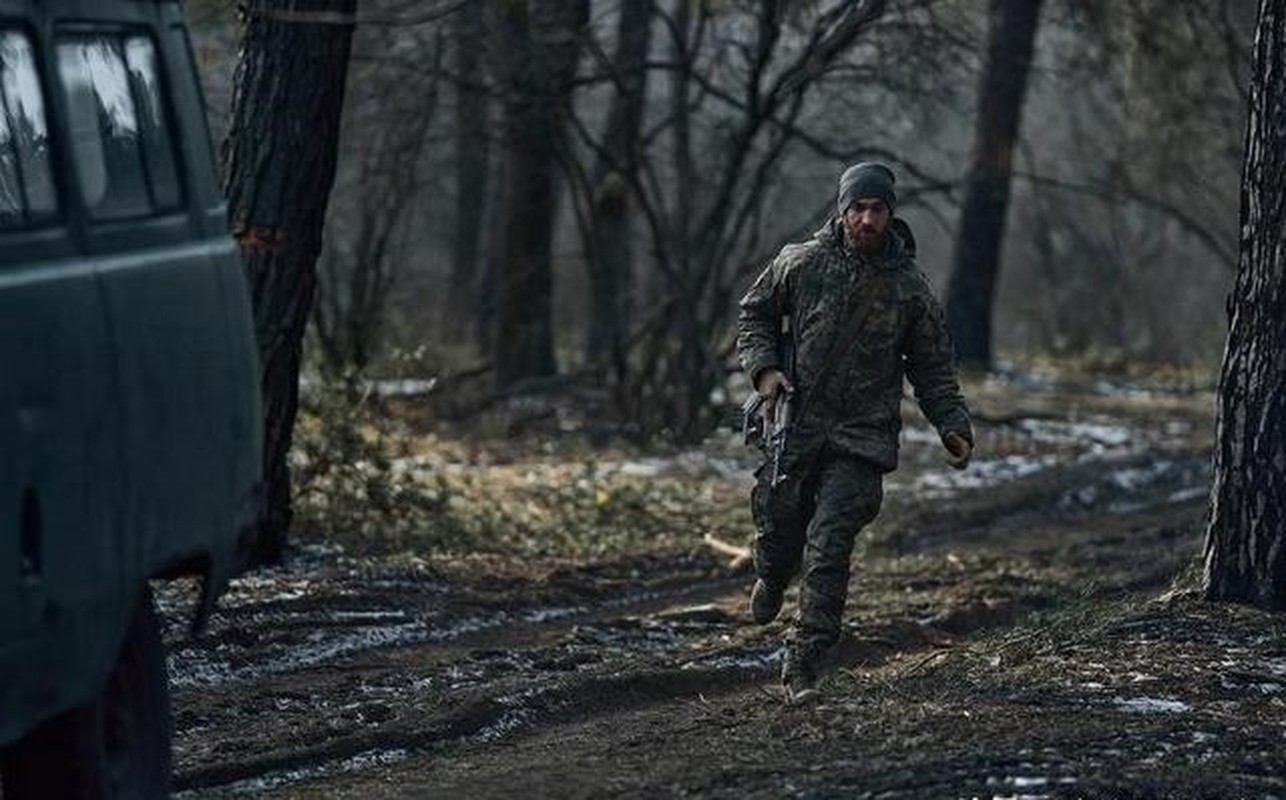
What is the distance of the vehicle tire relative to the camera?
7379mm

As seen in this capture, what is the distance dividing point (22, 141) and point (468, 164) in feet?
60.6

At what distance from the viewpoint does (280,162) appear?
13.8 metres

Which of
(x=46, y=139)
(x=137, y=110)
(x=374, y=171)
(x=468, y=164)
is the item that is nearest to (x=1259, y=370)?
(x=137, y=110)

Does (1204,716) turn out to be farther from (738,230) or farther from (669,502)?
(738,230)

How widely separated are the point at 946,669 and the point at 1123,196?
15225 mm

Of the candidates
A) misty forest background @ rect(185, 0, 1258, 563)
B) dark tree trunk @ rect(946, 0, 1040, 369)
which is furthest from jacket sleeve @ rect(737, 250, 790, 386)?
dark tree trunk @ rect(946, 0, 1040, 369)

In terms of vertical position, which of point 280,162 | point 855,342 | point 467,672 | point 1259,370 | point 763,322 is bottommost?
point 467,672

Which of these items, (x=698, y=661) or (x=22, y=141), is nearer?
(x=22, y=141)

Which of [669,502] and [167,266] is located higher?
[167,266]

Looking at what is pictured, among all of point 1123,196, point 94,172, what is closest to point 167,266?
point 94,172

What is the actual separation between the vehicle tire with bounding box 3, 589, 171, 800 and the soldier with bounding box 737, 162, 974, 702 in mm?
3116

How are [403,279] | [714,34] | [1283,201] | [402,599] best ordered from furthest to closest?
1. [403,279]
2. [714,34]
3. [402,599]
4. [1283,201]

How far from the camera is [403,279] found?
3011 cm

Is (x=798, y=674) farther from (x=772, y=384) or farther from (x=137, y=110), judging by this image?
(x=137, y=110)
